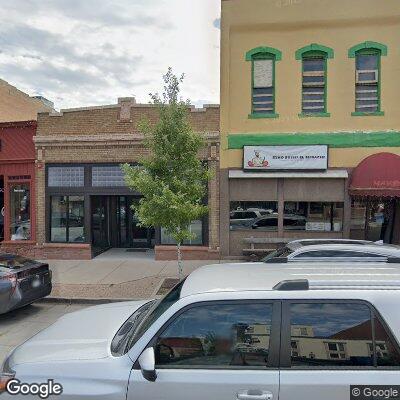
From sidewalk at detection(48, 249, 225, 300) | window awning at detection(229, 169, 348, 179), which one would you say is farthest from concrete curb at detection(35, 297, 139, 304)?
window awning at detection(229, 169, 348, 179)

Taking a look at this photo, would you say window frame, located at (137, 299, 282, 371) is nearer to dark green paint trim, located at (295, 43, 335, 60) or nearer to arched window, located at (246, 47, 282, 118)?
arched window, located at (246, 47, 282, 118)

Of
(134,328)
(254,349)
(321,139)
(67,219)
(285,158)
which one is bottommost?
(134,328)

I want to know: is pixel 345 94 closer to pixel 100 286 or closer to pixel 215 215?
pixel 215 215

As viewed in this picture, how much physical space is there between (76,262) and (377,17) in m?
12.5

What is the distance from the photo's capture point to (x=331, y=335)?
2496mm

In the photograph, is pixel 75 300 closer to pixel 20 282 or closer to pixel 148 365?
pixel 20 282

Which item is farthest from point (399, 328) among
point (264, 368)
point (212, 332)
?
point (212, 332)

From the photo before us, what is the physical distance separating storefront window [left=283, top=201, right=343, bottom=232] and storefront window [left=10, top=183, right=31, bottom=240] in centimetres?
918

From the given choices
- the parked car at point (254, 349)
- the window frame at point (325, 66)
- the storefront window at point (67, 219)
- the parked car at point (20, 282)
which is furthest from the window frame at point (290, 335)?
the storefront window at point (67, 219)

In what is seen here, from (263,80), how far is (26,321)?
976 centimetres

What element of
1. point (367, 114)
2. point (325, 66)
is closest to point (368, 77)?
point (367, 114)

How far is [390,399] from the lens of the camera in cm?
232

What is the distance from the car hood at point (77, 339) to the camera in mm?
2887

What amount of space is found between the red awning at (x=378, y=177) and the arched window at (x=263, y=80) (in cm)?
326
